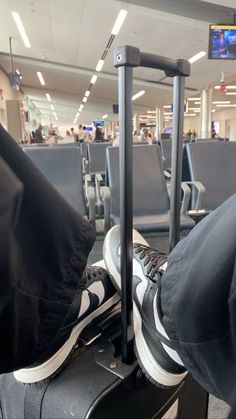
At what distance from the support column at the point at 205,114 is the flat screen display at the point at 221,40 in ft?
22.0

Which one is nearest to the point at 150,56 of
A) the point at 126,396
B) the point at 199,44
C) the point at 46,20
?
the point at 126,396

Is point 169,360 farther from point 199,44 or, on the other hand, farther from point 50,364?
point 199,44

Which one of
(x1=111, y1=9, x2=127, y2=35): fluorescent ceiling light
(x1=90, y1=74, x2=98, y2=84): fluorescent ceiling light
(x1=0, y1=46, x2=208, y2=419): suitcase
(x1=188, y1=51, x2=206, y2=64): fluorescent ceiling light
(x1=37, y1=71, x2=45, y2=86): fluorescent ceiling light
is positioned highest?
(x1=37, y1=71, x2=45, y2=86): fluorescent ceiling light

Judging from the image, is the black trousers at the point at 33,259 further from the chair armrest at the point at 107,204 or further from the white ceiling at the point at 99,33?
the white ceiling at the point at 99,33

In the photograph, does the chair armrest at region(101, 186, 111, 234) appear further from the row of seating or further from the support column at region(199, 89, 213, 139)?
the support column at region(199, 89, 213, 139)

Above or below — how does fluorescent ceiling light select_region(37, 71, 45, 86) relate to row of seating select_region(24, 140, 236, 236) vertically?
above

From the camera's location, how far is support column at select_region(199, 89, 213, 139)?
1202 centimetres

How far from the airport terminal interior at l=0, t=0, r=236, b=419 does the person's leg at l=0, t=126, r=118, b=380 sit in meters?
0.10

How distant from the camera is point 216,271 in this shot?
0.41m

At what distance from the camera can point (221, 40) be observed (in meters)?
5.36

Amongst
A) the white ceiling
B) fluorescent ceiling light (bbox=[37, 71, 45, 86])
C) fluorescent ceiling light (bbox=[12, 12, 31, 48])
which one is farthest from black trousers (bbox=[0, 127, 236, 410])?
fluorescent ceiling light (bbox=[37, 71, 45, 86])

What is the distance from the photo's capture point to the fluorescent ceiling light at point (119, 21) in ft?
19.4

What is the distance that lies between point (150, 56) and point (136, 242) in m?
0.48

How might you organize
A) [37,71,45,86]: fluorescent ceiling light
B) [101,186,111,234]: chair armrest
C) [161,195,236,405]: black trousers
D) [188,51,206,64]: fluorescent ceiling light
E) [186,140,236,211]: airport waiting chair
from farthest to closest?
1. [37,71,45,86]: fluorescent ceiling light
2. [188,51,206,64]: fluorescent ceiling light
3. [186,140,236,211]: airport waiting chair
4. [101,186,111,234]: chair armrest
5. [161,195,236,405]: black trousers
